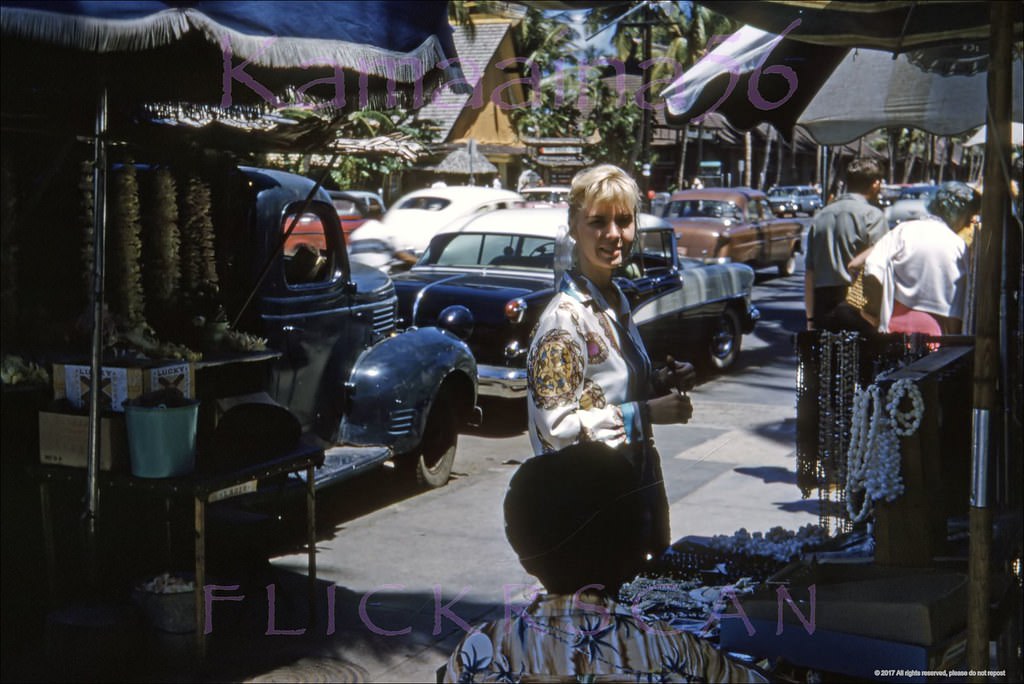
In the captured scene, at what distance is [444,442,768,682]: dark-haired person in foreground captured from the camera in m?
1.86

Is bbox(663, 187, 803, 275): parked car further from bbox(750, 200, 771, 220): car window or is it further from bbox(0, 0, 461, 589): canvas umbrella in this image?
bbox(0, 0, 461, 589): canvas umbrella

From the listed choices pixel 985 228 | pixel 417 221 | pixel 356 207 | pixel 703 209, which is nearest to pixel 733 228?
pixel 703 209

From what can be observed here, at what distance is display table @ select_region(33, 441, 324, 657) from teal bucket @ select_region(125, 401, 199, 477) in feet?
0.15

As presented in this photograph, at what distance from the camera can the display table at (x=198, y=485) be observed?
4.64 meters

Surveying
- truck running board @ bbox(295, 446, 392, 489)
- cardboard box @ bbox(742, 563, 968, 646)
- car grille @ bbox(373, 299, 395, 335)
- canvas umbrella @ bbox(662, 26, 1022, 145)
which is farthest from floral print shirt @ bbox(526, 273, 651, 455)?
car grille @ bbox(373, 299, 395, 335)

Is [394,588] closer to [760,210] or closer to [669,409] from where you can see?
[669,409]

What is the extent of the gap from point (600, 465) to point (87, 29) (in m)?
3.02

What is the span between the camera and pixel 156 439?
4.67m

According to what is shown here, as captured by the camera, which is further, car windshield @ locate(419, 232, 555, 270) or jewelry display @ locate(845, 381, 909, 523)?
car windshield @ locate(419, 232, 555, 270)

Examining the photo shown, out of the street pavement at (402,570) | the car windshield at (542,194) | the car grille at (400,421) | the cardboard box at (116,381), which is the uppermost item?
the car windshield at (542,194)

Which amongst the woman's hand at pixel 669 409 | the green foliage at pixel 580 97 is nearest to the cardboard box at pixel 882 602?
the woman's hand at pixel 669 409

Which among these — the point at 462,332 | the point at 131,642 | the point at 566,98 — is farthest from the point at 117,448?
the point at 566,98

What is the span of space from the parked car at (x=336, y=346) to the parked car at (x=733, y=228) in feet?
47.9

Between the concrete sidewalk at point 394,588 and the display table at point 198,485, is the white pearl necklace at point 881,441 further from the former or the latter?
the display table at point 198,485
